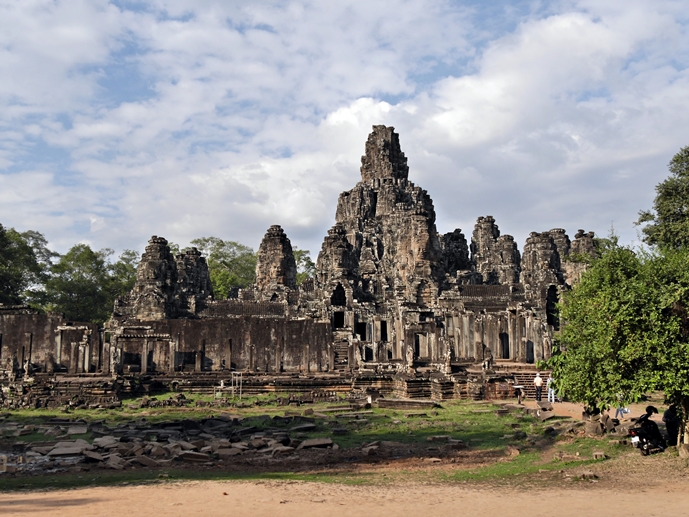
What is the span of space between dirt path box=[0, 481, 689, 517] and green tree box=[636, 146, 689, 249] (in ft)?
87.6

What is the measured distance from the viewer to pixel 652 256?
1484 cm

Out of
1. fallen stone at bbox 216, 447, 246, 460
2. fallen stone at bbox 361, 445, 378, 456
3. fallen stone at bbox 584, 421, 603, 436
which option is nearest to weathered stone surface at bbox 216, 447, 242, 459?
fallen stone at bbox 216, 447, 246, 460

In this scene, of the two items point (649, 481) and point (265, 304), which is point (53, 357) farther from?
point (649, 481)

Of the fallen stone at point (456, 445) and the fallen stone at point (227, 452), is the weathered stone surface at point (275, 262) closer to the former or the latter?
the fallen stone at point (456, 445)

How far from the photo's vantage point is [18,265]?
57688mm

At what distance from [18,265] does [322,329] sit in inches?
1449

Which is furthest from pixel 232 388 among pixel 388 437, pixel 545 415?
pixel 545 415

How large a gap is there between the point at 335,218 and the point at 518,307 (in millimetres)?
36024

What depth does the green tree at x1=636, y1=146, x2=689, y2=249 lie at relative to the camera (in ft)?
116

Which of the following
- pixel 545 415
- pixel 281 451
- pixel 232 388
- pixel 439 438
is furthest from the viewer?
pixel 232 388

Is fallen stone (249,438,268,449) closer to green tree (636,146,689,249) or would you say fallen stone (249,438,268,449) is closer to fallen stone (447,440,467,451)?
fallen stone (447,440,467,451)

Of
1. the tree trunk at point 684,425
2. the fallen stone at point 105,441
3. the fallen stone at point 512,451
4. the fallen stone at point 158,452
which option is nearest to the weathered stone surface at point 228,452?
the fallen stone at point 158,452

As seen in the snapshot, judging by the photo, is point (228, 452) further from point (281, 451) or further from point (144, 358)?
point (144, 358)

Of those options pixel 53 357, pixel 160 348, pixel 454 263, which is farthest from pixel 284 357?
pixel 454 263
